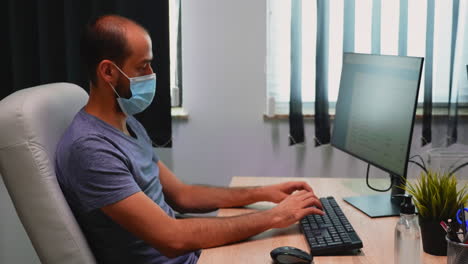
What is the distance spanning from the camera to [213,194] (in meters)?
1.90

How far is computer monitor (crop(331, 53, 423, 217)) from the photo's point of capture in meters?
1.63

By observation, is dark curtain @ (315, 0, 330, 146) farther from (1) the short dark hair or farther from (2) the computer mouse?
(2) the computer mouse

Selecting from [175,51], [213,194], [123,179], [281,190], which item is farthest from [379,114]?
[175,51]

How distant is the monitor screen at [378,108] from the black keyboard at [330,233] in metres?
0.23

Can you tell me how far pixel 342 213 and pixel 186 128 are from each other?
1.17 m

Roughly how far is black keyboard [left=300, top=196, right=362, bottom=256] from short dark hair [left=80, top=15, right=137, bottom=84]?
0.71 m

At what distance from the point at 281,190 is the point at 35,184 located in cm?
79

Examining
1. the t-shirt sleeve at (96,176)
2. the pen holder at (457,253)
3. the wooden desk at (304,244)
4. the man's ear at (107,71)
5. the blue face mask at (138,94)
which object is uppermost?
the man's ear at (107,71)

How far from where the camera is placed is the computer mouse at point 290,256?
1.29 m

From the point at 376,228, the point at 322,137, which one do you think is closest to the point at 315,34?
the point at 322,137

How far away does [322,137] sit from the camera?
8.43 ft

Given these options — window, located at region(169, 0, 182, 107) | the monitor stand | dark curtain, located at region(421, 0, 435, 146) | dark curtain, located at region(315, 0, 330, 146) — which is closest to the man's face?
the monitor stand

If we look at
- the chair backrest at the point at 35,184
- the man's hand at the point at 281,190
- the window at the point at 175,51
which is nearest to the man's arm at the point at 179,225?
the chair backrest at the point at 35,184

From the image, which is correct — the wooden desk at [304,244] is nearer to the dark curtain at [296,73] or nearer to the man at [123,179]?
the man at [123,179]
